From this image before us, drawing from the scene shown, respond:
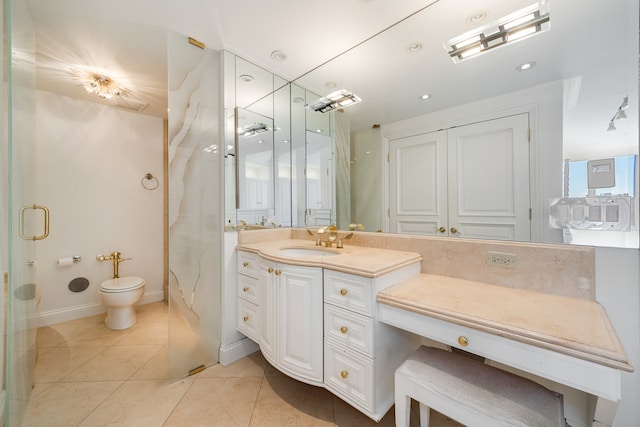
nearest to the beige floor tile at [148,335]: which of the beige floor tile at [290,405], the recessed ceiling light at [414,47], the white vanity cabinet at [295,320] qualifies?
the beige floor tile at [290,405]

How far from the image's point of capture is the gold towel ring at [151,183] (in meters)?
3.09

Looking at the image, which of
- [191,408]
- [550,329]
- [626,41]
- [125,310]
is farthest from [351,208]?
[125,310]

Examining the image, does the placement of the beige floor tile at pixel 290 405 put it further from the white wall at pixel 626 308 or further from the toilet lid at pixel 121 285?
the toilet lid at pixel 121 285

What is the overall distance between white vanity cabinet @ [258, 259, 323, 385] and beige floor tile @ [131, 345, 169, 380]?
868mm

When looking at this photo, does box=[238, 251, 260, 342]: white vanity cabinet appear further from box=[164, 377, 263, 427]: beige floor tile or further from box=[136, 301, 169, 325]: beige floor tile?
box=[136, 301, 169, 325]: beige floor tile

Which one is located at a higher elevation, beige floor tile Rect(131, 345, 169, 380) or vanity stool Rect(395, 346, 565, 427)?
vanity stool Rect(395, 346, 565, 427)

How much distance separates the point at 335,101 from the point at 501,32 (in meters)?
1.11

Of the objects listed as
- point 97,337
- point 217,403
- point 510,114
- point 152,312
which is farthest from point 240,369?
point 510,114

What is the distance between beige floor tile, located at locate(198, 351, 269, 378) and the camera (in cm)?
176

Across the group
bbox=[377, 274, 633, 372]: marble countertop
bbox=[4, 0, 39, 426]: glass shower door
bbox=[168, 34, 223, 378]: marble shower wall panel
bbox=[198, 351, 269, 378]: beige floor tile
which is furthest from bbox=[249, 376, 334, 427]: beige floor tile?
bbox=[4, 0, 39, 426]: glass shower door

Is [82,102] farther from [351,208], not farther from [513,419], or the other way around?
[513,419]

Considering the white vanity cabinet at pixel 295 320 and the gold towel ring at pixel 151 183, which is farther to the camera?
the gold towel ring at pixel 151 183

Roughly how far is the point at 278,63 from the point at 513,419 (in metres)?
2.50

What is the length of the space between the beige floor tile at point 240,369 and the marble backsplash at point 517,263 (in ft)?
4.39
